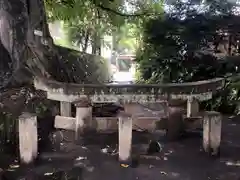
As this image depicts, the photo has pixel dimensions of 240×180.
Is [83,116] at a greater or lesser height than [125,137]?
greater

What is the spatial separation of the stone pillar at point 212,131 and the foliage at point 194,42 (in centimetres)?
397

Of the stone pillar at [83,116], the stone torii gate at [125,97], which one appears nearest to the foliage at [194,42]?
the stone torii gate at [125,97]

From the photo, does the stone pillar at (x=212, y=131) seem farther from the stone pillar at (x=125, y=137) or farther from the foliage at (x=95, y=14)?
the foliage at (x=95, y=14)

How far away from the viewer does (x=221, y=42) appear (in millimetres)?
9086

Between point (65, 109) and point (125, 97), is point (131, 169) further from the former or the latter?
point (65, 109)

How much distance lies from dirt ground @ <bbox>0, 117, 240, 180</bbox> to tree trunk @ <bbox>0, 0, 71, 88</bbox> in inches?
52.9

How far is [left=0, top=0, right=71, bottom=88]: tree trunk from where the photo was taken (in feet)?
Answer: 17.7

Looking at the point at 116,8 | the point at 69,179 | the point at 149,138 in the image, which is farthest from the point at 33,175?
the point at 116,8

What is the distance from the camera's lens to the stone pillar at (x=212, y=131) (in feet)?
14.2

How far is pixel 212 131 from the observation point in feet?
14.4

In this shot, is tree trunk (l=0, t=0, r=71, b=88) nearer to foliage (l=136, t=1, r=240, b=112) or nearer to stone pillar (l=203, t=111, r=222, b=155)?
stone pillar (l=203, t=111, r=222, b=155)

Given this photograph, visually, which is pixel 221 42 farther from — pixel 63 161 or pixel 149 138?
pixel 63 161

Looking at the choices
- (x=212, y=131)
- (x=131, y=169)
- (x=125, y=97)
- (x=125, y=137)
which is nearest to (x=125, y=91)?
(x=125, y=97)

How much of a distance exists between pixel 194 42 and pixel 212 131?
4.59 m
